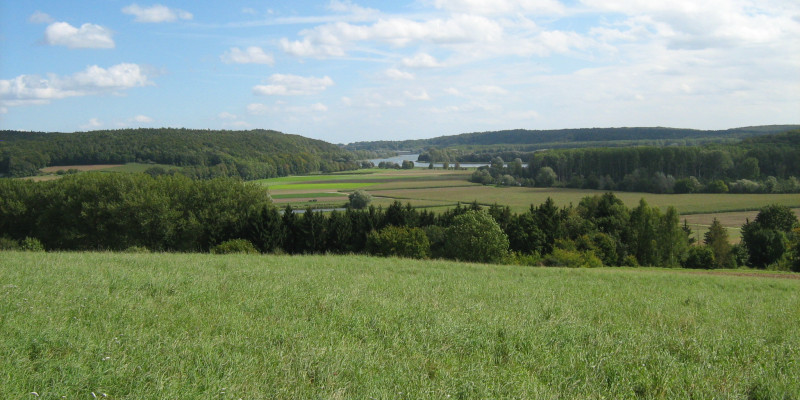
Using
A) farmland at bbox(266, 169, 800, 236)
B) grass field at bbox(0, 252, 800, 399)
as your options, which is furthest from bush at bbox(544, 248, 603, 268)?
farmland at bbox(266, 169, 800, 236)

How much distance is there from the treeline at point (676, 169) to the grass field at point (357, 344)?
94757mm

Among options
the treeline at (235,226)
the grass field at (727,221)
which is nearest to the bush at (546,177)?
the grass field at (727,221)

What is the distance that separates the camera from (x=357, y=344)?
704 centimetres

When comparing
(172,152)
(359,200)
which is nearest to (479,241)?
(359,200)

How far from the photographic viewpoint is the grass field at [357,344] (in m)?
5.57

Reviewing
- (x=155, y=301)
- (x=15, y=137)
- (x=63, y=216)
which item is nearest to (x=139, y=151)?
(x=15, y=137)

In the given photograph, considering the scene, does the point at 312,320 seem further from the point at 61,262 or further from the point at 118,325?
the point at 61,262

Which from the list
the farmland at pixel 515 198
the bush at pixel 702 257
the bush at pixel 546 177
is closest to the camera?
the bush at pixel 702 257

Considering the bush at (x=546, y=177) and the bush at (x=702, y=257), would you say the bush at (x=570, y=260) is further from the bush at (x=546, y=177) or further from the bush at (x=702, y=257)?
the bush at (x=546, y=177)

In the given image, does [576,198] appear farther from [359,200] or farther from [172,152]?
[172,152]

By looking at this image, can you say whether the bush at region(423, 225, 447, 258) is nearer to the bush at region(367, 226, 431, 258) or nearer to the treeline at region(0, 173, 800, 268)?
the treeline at region(0, 173, 800, 268)

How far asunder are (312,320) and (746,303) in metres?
12.4

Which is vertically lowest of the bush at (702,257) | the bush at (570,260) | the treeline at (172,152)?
the bush at (702,257)

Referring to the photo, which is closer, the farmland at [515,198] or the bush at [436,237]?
the bush at [436,237]
